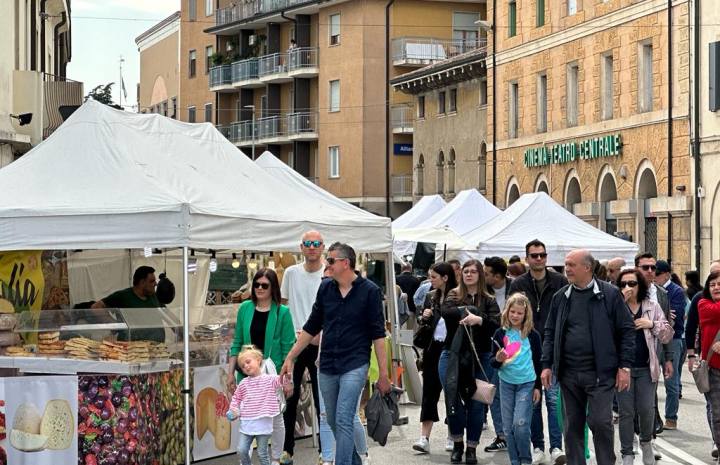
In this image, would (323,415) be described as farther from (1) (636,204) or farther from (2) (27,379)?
(1) (636,204)

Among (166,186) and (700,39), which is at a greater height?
(700,39)

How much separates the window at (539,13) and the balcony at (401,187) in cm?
2005

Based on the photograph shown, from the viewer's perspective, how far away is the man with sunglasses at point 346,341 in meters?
11.5

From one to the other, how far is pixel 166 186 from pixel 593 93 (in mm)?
32825

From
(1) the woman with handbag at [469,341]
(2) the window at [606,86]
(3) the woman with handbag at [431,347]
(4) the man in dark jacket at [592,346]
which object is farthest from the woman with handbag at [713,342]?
(2) the window at [606,86]

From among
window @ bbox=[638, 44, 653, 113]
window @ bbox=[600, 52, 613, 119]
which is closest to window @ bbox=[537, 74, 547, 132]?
window @ bbox=[600, 52, 613, 119]

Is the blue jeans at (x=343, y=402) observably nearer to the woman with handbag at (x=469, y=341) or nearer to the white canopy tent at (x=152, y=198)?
the white canopy tent at (x=152, y=198)

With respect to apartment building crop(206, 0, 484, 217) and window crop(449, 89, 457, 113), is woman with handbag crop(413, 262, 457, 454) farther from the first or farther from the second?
apartment building crop(206, 0, 484, 217)

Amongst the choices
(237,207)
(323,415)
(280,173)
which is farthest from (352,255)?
(280,173)

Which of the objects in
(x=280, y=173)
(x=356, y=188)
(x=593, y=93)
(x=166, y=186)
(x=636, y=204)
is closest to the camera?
(x=166, y=186)

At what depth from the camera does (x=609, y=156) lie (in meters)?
44.0

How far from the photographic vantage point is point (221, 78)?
80.5 meters

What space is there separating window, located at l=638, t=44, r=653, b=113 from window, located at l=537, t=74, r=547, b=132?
25.0ft

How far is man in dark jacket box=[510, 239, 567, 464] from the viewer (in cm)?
1370
